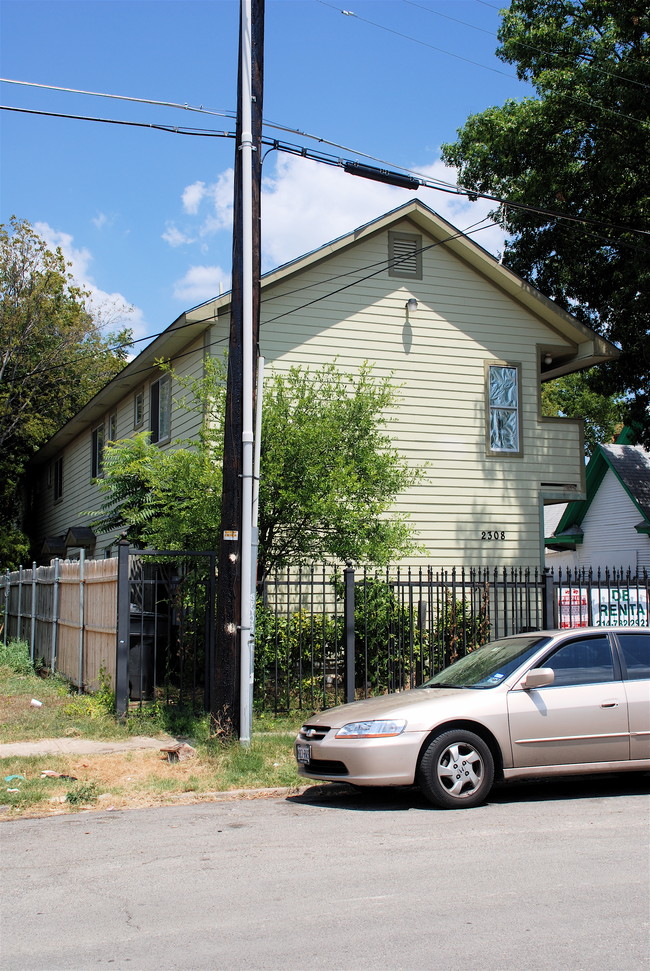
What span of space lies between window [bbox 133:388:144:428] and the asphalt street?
13520mm

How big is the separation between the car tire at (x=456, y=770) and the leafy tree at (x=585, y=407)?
1378 inches

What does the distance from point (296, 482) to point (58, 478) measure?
66.8 feet

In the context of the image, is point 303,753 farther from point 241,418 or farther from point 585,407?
point 585,407

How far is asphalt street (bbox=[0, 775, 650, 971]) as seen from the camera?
427 cm

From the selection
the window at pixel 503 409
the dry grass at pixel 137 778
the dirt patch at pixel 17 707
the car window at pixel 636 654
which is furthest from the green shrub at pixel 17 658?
the car window at pixel 636 654

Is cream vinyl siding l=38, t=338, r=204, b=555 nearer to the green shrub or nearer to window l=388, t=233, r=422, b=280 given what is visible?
the green shrub

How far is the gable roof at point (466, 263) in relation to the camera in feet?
52.3

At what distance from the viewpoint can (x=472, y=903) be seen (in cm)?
493

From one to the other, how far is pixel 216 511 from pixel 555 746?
552cm

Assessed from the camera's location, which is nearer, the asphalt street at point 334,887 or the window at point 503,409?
the asphalt street at point 334,887

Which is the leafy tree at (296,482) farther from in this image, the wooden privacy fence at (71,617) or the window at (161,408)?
the window at (161,408)

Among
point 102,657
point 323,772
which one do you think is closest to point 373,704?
point 323,772

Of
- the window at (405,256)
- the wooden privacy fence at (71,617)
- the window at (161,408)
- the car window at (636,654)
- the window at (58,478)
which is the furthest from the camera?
the window at (58,478)

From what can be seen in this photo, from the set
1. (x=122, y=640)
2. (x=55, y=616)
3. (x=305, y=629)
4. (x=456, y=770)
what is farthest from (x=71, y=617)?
(x=456, y=770)
